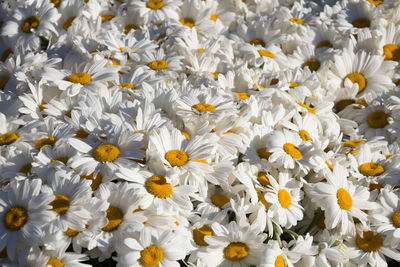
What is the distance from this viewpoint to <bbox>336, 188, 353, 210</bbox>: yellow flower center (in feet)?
8.42

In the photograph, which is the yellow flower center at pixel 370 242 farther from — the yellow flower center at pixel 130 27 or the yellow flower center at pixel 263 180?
the yellow flower center at pixel 130 27

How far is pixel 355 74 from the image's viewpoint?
3.74m

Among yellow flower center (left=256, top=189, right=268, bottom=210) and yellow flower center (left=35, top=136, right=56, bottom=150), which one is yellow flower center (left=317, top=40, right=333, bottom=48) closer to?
yellow flower center (left=256, top=189, right=268, bottom=210)

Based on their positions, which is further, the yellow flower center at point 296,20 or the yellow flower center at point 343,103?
the yellow flower center at point 296,20

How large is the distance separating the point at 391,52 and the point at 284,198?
2010 millimetres

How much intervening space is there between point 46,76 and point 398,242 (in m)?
2.24

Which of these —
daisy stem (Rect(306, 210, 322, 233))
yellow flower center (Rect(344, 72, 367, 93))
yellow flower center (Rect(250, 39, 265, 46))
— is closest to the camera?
daisy stem (Rect(306, 210, 322, 233))

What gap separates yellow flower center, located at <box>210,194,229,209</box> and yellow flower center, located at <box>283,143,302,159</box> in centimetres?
44

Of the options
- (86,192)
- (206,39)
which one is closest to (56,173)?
(86,192)

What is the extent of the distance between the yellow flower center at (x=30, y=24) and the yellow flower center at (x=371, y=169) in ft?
8.63

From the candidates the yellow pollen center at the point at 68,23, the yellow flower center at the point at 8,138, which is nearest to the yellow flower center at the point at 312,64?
the yellow pollen center at the point at 68,23

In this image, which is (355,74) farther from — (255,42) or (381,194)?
(381,194)

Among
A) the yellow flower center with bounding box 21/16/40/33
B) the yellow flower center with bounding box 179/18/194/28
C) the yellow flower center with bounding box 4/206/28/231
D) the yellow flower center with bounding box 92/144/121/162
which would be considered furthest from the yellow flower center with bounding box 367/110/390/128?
the yellow flower center with bounding box 21/16/40/33

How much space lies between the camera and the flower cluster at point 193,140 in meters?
2.18
